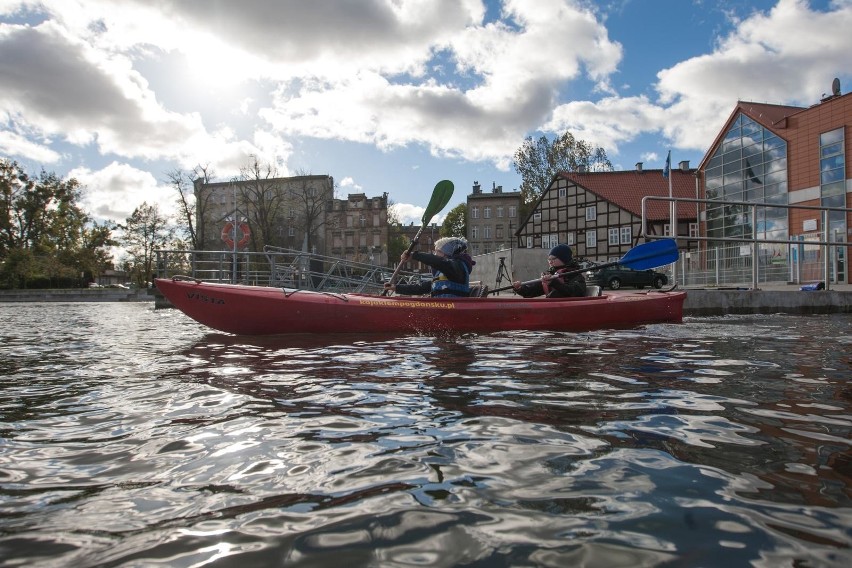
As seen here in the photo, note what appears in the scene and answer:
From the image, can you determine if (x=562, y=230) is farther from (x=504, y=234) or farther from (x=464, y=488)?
(x=464, y=488)

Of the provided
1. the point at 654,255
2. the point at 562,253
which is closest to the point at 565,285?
the point at 562,253

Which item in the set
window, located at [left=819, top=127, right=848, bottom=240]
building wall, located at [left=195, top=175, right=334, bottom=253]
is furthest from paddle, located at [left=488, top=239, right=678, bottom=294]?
building wall, located at [left=195, top=175, right=334, bottom=253]

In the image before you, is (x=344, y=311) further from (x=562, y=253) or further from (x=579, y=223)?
(x=579, y=223)

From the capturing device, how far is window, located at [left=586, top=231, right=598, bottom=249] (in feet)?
134

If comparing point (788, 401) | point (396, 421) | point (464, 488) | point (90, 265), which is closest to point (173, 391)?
point (396, 421)

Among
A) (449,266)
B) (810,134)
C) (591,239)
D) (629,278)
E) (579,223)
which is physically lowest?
(629,278)

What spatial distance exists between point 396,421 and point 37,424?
1995 millimetres

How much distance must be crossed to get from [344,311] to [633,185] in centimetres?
3869

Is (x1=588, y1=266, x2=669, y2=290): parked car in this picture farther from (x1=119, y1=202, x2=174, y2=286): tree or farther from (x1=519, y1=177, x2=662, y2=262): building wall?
(x1=119, y1=202, x2=174, y2=286): tree

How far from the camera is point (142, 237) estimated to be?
52.3 m

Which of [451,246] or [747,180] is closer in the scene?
[451,246]

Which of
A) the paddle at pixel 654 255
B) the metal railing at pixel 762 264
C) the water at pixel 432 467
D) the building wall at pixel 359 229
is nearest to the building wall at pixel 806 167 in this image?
the metal railing at pixel 762 264

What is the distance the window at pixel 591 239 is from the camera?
40.8m

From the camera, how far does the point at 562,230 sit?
43250 mm
